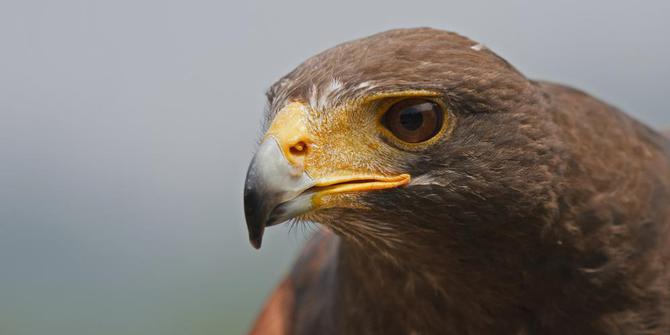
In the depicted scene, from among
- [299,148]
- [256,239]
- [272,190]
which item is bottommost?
[256,239]

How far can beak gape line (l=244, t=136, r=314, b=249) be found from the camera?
2582mm

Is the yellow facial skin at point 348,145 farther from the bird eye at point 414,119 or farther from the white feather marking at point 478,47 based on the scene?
the white feather marking at point 478,47

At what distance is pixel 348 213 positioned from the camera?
279 cm

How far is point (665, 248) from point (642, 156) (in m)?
0.35

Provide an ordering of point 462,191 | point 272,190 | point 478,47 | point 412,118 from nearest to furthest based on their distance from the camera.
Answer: point 272,190, point 412,118, point 462,191, point 478,47

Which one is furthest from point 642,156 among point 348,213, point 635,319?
point 348,213

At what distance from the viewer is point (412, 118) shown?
270 cm

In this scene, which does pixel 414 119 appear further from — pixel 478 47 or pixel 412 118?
pixel 478 47

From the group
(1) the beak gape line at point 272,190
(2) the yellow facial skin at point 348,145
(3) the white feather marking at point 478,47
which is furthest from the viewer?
(3) the white feather marking at point 478,47

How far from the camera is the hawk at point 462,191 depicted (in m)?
2.71

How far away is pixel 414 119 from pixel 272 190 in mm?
441

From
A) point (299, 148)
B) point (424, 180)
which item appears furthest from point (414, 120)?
point (299, 148)

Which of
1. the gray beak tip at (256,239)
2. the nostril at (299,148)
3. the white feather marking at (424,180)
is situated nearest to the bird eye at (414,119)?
the white feather marking at (424,180)

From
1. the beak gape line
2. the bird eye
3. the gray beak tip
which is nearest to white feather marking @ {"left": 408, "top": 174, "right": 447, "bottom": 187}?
the bird eye
